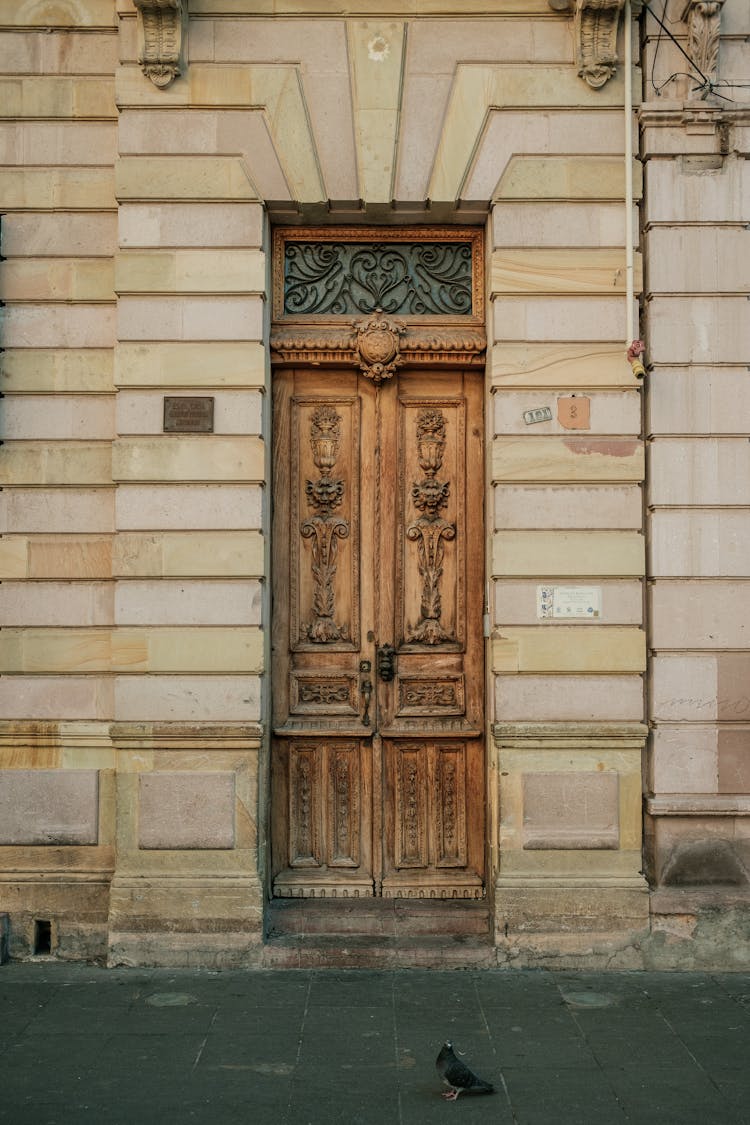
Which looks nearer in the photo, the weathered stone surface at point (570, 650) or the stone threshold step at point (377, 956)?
the stone threshold step at point (377, 956)

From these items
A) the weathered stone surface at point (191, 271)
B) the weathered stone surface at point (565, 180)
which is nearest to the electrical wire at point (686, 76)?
the weathered stone surface at point (565, 180)

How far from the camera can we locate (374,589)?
824 cm

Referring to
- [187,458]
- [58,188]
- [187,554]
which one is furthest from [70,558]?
[58,188]

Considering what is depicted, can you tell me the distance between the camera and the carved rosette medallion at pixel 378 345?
319 inches

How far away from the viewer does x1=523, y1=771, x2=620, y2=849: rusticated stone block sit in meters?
7.69

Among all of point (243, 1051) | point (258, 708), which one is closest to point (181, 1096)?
point (243, 1051)

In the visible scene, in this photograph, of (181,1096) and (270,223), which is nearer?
(181,1096)

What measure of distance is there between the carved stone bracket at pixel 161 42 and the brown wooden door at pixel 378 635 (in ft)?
7.30

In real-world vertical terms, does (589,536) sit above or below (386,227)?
below

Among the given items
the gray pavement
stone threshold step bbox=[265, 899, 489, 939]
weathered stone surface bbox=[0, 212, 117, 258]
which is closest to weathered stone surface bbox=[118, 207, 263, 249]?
weathered stone surface bbox=[0, 212, 117, 258]

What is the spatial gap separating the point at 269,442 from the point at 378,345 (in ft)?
3.44

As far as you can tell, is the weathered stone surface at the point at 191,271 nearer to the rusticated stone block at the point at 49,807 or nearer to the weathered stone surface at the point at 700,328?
the weathered stone surface at the point at 700,328

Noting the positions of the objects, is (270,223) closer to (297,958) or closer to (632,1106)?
(297,958)

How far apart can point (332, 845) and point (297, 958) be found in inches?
34.7
